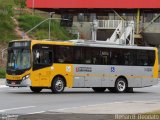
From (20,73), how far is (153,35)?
53963 millimetres

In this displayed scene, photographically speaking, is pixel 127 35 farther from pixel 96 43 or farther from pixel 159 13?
pixel 96 43

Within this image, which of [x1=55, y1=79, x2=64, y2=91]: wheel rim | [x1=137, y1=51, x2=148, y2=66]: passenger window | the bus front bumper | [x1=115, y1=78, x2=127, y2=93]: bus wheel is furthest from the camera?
[x1=137, y1=51, x2=148, y2=66]: passenger window

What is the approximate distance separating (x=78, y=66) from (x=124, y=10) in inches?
2125

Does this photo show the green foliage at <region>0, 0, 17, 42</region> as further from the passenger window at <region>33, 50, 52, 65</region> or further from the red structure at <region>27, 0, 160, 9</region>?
the passenger window at <region>33, 50, 52, 65</region>

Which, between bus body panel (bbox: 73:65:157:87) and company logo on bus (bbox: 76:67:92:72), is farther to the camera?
bus body panel (bbox: 73:65:157:87)

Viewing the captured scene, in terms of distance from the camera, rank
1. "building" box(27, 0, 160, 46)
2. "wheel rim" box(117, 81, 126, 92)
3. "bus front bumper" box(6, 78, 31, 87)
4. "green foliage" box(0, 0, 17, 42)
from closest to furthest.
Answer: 1. "bus front bumper" box(6, 78, 31, 87)
2. "wheel rim" box(117, 81, 126, 92)
3. "green foliage" box(0, 0, 17, 42)
4. "building" box(27, 0, 160, 46)

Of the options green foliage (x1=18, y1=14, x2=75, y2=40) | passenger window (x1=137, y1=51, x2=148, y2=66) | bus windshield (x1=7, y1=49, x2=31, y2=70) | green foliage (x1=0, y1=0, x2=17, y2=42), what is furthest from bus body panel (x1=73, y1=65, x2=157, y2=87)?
green foliage (x1=18, y1=14, x2=75, y2=40)

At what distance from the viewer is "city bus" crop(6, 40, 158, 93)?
98.0 feet

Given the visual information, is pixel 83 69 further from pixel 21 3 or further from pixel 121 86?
pixel 21 3

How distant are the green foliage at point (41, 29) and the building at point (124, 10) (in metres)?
2.35

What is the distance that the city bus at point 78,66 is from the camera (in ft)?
98.0

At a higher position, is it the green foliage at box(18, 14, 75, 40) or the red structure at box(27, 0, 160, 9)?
the red structure at box(27, 0, 160, 9)

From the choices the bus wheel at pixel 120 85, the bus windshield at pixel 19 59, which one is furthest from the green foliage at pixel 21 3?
the bus windshield at pixel 19 59

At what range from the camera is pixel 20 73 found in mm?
29781
